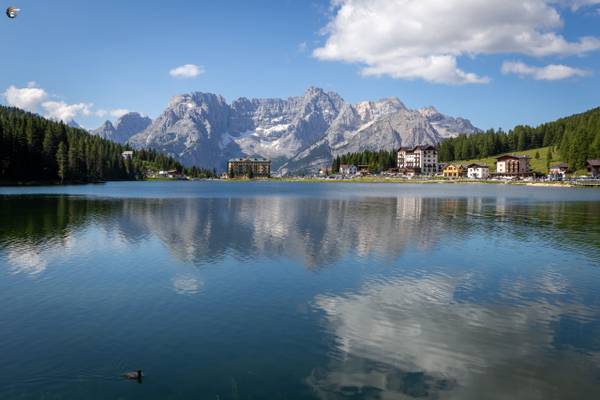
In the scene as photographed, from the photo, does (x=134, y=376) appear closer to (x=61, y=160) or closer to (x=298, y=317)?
(x=298, y=317)

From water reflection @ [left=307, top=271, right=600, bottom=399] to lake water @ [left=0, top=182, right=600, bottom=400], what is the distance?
91mm

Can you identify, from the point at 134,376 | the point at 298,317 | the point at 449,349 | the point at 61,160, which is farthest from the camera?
the point at 61,160

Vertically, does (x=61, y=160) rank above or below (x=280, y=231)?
above

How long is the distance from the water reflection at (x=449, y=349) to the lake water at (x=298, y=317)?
0.30 feet

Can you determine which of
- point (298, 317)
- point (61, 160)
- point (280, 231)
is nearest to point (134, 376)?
point (298, 317)

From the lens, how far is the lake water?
17.5 metres

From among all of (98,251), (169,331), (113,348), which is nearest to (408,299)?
(169,331)

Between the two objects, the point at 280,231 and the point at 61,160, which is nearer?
the point at 280,231

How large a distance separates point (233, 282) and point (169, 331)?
10.0 meters

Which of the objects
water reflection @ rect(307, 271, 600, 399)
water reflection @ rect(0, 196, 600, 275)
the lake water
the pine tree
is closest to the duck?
the lake water

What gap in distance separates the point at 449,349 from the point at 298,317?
8.25 metres

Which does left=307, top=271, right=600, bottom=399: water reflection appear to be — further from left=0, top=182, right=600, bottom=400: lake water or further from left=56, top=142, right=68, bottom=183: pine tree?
left=56, top=142, right=68, bottom=183: pine tree

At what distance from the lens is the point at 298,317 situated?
25.1 meters

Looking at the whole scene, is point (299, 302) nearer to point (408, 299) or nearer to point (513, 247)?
point (408, 299)
